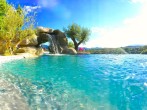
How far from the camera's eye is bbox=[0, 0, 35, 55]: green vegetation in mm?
32250

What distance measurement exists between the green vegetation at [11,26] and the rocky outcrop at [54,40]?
12.0 metres

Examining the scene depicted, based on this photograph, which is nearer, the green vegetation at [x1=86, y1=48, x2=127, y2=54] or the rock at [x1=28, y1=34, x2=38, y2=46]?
the rock at [x1=28, y1=34, x2=38, y2=46]

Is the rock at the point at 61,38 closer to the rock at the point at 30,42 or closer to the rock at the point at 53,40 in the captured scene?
the rock at the point at 53,40

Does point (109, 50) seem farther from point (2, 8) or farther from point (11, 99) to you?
point (11, 99)

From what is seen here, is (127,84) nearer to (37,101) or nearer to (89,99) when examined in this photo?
(89,99)

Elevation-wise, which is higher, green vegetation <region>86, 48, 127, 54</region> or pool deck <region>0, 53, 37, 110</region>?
green vegetation <region>86, 48, 127, 54</region>

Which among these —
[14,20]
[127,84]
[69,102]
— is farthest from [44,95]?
[14,20]

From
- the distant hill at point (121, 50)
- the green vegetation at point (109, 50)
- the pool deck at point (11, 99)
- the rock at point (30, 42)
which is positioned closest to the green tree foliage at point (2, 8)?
the rock at point (30, 42)

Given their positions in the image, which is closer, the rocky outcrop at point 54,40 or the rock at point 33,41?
the rock at point 33,41

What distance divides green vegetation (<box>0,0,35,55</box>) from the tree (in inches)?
848

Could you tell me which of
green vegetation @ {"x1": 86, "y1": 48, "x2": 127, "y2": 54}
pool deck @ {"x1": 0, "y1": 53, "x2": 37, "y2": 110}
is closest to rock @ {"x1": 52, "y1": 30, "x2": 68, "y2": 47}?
green vegetation @ {"x1": 86, "y1": 48, "x2": 127, "y2": 54}

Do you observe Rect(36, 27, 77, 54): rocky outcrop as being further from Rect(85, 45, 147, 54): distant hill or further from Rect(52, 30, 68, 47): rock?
Rect(85, 45, 147, 54): distant hill

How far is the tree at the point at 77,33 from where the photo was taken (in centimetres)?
5594

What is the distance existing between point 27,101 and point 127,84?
528 centimetres
